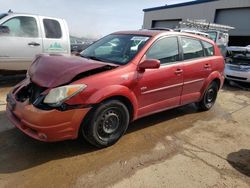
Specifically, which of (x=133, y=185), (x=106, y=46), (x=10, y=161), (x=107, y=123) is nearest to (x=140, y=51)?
(x=106, y=46)

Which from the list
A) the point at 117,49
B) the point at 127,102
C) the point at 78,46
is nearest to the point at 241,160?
the point at 127,102

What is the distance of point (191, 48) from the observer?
16.5 ft

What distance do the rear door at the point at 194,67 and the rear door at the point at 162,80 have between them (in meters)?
0.19

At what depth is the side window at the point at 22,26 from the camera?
664 centimetres

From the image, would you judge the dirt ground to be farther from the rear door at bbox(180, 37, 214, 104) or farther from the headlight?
the headlight

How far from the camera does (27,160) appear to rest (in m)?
3.31

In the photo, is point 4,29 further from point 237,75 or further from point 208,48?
point 237,75

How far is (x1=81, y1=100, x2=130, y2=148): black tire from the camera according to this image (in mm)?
3453

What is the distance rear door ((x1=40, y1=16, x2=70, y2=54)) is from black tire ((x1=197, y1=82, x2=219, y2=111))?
Answer: 13.4 feet

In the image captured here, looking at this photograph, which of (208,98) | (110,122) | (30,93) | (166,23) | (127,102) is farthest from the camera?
(166,23)

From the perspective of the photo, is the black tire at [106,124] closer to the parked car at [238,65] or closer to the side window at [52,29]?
the side window at [52,29]

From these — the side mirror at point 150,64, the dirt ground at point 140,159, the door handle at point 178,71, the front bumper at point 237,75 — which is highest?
the side mirror at point 150,64

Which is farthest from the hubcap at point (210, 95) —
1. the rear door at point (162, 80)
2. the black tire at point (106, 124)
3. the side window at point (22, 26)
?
the side window at point (22, 26)

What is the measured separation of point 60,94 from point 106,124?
2.71 ft
